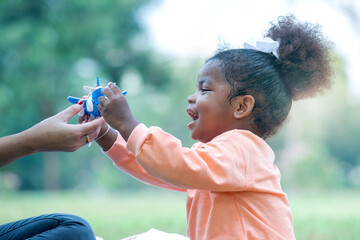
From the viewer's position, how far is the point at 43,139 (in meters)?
1.39

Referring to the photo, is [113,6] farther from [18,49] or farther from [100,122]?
[100,122]

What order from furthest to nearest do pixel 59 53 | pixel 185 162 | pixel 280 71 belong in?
pixel 59 53 → pixel 280 71 → pixel 185 162

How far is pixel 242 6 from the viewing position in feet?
33.0

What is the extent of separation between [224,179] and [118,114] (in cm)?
39

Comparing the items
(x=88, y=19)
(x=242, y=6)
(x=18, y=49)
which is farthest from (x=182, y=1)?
(x=18, y=49)

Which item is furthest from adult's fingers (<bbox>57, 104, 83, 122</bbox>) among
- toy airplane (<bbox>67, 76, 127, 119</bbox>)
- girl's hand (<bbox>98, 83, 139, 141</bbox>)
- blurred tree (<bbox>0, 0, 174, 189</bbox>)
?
blurred tree (<bbox>0, 0, 174, 189</bbox>)

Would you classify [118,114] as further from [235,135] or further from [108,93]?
[235,135]

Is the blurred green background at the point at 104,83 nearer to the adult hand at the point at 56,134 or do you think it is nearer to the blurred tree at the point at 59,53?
the blurred tree at the point at 59,53

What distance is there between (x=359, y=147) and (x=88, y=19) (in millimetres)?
8408

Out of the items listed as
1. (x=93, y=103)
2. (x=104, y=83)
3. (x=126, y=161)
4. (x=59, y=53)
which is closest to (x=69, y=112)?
(x=93, y=103)

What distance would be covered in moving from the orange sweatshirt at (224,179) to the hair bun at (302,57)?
380 mm

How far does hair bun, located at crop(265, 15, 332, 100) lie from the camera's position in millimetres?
1712

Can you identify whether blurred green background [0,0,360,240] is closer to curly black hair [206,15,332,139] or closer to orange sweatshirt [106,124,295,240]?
curly black hair [206,15,332,139]

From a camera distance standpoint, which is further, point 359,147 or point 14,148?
point 359,147
